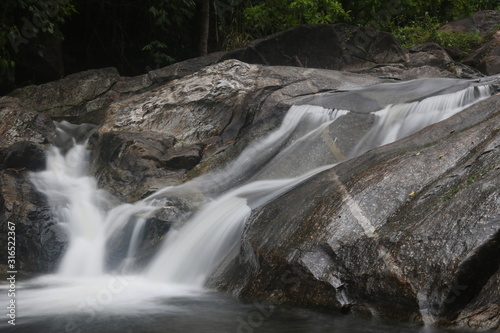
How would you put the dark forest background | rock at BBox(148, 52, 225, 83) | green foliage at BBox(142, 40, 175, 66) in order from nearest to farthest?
rock at BBox(148, 52, 225, 83), the dark forest background, green foliage at BBox(142, 40, 175, 66)

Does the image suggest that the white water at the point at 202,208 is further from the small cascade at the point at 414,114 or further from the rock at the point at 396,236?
the rock at the point at 396,236

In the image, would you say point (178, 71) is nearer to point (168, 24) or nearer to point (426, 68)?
point (168, 24)

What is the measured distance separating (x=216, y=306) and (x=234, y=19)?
36.0ft

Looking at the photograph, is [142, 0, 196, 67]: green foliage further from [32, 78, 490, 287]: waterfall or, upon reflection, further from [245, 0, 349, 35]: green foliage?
[32, 78, 490, 287]: waterfall

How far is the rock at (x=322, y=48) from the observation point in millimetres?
11766

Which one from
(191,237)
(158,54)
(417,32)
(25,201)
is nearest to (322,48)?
(417,32)

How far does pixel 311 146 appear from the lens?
25.2ft

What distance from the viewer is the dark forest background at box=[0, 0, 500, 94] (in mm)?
12805

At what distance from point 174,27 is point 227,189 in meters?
8.39

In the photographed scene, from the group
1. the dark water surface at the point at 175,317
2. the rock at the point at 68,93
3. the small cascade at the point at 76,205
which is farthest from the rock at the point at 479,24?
the dark water surface at the point at 175,317

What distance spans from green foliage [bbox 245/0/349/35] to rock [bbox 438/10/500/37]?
2695mm

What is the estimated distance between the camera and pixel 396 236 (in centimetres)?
421

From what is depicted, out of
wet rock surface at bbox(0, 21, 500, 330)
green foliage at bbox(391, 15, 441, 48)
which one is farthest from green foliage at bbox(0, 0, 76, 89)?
green foliage at bbox(391, 15, 441, 48)

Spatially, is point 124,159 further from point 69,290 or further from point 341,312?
point 341,312
